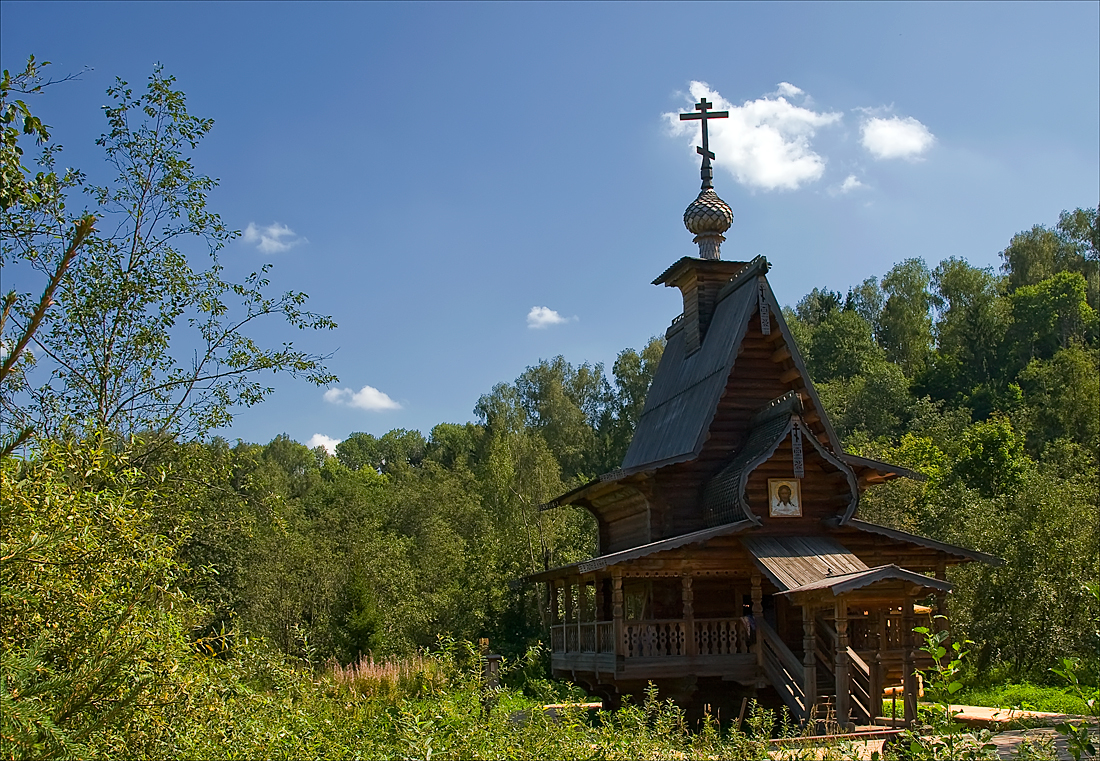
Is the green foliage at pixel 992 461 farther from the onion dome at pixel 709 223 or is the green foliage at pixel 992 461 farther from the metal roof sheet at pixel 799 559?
the metal roof sheet at pixel 799 559

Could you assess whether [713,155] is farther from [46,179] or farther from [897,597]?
[46,179]

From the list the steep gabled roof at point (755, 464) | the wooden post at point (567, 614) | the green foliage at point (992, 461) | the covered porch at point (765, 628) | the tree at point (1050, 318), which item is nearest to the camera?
the covered porch at point (765, 628)

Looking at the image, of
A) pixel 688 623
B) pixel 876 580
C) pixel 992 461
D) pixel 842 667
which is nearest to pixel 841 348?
pixel 992 461

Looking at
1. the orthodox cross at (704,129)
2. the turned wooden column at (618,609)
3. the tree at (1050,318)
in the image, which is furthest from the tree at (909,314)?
the turned wooden column at (618,609)

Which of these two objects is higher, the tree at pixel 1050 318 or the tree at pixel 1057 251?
the tree at pixel 1057 251

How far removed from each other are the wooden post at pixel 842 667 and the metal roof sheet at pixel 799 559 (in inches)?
38.0

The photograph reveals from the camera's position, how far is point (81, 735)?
4953mm

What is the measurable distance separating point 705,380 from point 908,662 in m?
7.00

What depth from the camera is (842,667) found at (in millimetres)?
13086

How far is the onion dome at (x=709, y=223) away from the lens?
20750 millimetres

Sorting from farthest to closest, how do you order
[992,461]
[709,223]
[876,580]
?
[992,461] → [709,223] → [876,580]

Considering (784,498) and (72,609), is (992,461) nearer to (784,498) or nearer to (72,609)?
(784,498)

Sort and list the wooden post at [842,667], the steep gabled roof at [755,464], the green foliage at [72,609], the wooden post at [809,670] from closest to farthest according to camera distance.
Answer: the green foliage at [72,609]
the wooden post at [842,667]
the wooden post at [809,670]
the steep gabled roof at [755,464]

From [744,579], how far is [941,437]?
35.3 metres
